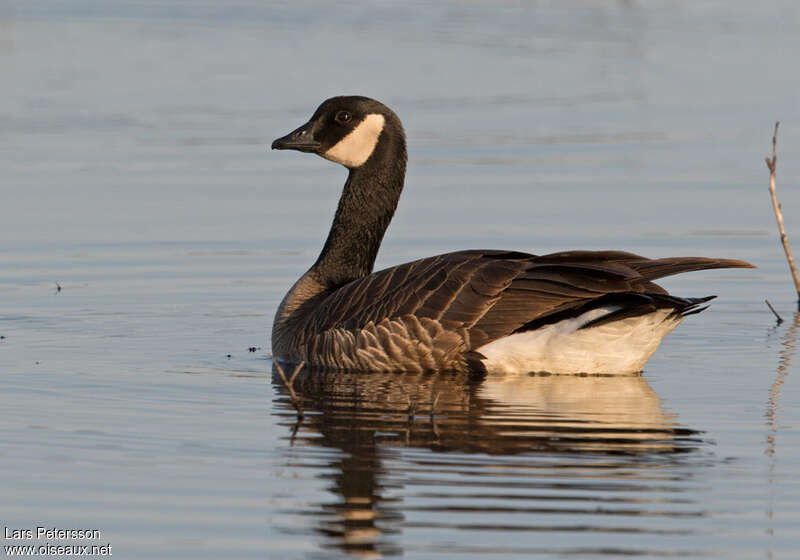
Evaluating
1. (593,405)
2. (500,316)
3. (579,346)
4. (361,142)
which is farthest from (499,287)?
(361,142)

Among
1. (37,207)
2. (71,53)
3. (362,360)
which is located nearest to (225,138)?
(37,207)

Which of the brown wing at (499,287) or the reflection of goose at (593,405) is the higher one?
the brown wing at (499,287)

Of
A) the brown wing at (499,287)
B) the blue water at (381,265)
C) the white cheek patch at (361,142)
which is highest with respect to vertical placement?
the white cheek patch at (361,142)

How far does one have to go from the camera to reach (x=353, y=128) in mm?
11602

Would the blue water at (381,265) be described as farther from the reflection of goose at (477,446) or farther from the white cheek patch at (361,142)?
the white cheek patch at (361,142)

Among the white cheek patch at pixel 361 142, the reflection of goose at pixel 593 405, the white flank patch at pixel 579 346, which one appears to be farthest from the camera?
the white cheek patch at pixel 361 142

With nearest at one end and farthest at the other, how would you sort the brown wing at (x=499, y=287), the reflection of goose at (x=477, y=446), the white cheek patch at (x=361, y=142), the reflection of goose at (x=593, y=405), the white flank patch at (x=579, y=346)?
1. the reflection of goose at (x=477, y=446)
2. the reflection of goose at (x=593, y=405)
3. the brown wing at (x=499, y=287)
4. the white flank patch at (x=579, y=346)
5. the white cheek patch at (x=361, y=142)

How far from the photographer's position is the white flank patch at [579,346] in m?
9.92

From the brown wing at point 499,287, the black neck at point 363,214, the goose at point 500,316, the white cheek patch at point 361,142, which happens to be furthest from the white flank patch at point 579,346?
the white cheek patch at point 361,142

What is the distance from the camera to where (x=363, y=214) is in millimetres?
11688

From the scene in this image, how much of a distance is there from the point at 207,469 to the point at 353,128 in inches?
174

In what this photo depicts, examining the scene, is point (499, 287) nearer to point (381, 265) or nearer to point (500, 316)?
point (500, 316)

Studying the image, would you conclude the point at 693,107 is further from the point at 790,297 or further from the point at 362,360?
the point at 362,360

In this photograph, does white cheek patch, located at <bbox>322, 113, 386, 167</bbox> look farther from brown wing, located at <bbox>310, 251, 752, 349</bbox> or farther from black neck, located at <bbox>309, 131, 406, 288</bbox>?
brown wing, located at <bbox>310, 251, 752, 349</bbox>
